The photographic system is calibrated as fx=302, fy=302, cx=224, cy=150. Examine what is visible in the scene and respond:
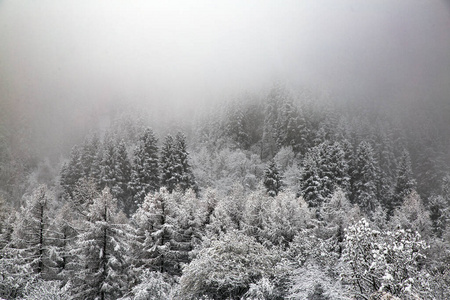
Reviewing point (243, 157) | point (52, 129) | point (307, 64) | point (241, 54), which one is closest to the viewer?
point (243, 157)

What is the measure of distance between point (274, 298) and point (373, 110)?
329 ft

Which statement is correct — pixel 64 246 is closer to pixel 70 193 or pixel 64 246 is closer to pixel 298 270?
pixel 298 270

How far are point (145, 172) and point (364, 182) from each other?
141ft

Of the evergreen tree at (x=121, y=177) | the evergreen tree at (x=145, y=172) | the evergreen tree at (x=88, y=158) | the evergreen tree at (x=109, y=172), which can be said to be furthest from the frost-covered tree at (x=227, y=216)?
the evergreen tree at (x=88, y=158)

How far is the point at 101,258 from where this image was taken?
26.1m

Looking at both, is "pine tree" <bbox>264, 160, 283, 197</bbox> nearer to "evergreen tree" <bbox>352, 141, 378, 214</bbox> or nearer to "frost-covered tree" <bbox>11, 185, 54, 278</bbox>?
"evergreen tree" <bbox>352, 141, 378, 214</bbox>

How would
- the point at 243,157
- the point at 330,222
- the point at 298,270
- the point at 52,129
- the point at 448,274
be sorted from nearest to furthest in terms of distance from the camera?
the point at 448,274 → the point at 298,270 → the point at 330,222 → the point at 243,157 → the point at 52,129

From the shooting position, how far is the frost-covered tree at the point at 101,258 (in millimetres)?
25272

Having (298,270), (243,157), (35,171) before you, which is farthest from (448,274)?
(35,171)

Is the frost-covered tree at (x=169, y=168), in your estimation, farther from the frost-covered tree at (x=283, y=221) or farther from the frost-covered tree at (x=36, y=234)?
the frost-covered tree at (x=36, y=234)

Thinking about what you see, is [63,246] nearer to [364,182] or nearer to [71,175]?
[71,175]

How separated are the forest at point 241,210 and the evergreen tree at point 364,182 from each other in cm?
28

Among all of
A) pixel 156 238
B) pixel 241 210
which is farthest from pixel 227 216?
pixel 156 238

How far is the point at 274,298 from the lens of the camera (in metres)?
20.4
